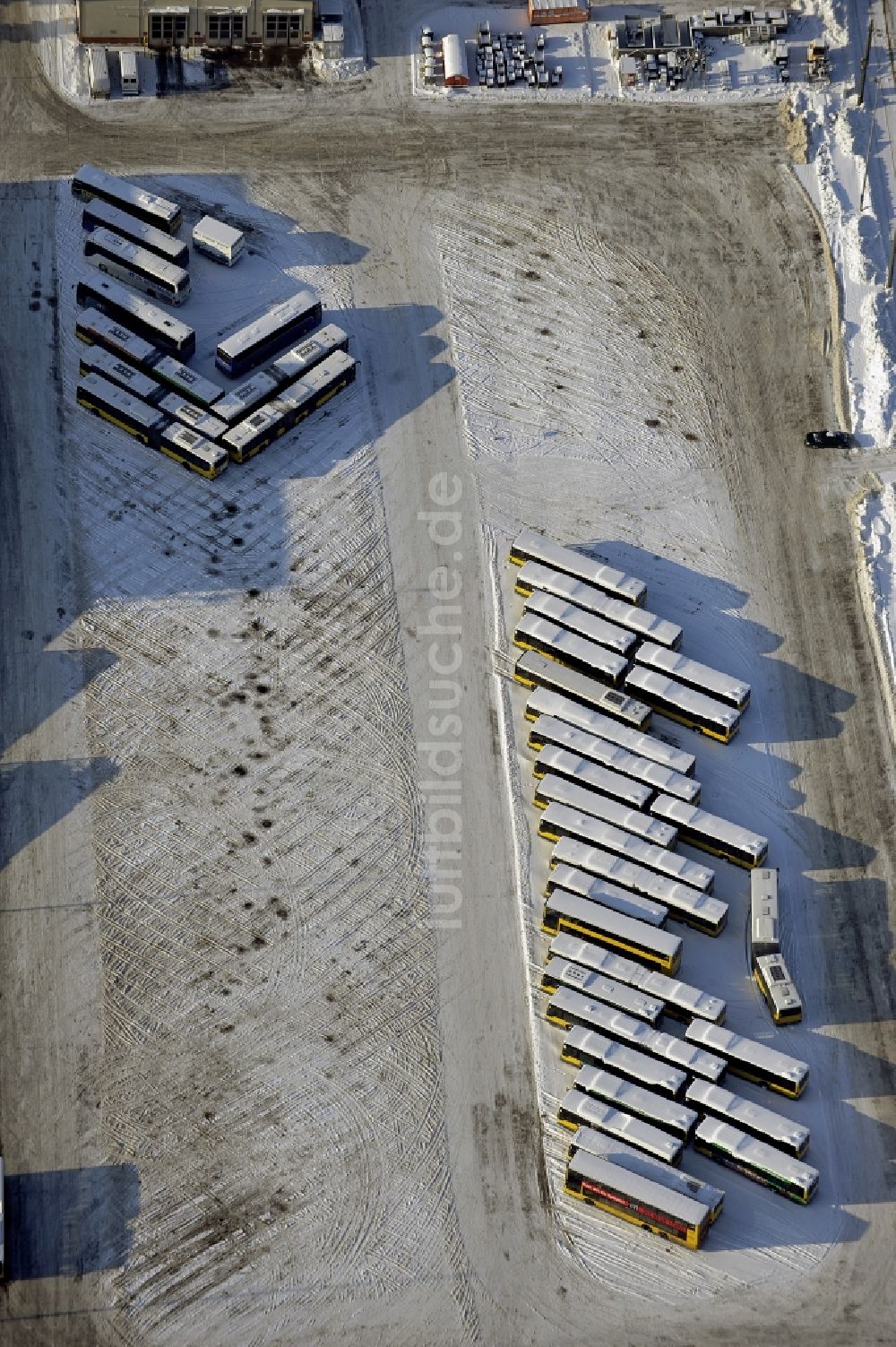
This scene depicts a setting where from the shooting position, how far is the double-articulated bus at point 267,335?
502 ft

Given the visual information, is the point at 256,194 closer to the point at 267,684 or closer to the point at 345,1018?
the point at 267,684

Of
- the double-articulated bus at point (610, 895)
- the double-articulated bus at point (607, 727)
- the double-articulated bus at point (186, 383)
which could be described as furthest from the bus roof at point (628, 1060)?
the double-articulated bus at point (186, 383)

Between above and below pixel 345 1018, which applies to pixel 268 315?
above

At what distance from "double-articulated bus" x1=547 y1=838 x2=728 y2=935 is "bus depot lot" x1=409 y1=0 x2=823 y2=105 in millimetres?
52720

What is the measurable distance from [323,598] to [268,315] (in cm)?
1770

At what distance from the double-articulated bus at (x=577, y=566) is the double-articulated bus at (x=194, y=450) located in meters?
16.5

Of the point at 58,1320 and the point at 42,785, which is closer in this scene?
the point at 58,1320

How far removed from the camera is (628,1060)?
130375 millimetres

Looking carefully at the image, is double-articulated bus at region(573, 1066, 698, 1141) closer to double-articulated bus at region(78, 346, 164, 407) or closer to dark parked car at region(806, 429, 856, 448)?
dark parked car at region(806, 429, 856, 448)

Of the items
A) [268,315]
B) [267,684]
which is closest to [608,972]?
[267,684]

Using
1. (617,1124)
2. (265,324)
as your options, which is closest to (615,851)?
(617,1124)

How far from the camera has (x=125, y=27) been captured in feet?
548

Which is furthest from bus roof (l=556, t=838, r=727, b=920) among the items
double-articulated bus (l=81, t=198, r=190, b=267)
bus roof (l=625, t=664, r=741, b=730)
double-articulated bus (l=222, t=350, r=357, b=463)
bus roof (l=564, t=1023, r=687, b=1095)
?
double-articulated bus (l=81, t=198, r=190, b=267)

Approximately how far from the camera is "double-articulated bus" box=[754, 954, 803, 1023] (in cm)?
13238
